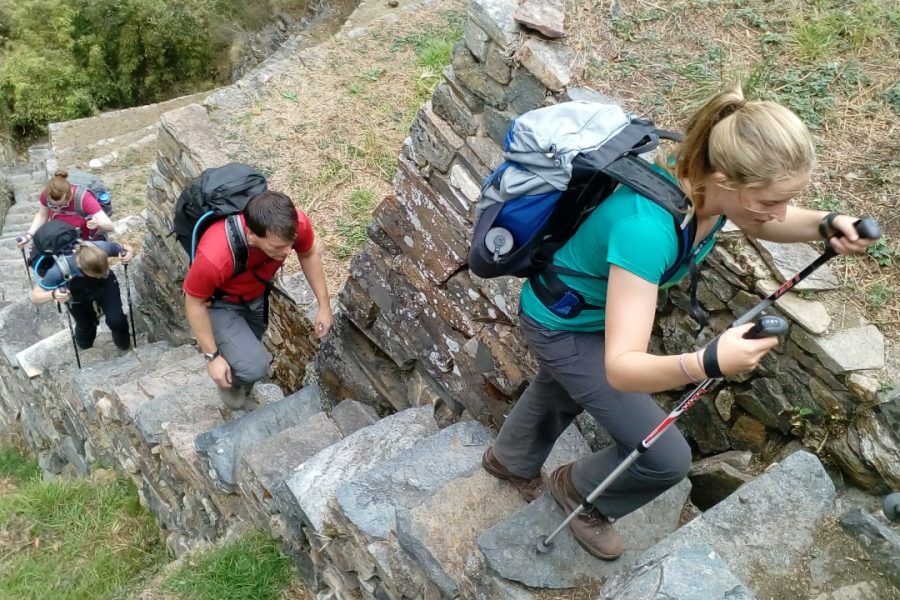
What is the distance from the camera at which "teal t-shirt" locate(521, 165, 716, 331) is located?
7.04 ft

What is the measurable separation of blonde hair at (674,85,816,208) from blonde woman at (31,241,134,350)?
498 cm

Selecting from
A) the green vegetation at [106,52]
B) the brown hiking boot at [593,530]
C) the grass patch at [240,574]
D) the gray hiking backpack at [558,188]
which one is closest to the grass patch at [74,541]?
the grass patch at [240,574]

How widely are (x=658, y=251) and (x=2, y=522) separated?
198 inches

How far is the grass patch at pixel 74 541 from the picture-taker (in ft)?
15.7

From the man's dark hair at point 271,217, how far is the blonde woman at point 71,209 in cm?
286

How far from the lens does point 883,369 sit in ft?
10.5

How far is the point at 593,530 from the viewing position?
297 centimetres

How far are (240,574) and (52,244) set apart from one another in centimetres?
319

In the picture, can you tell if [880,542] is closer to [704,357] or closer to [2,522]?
[704,357]

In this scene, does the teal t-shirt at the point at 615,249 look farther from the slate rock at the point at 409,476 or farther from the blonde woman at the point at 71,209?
the blonde woman at the point at 71,209

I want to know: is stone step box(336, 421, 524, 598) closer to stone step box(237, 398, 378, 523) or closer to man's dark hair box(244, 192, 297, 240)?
stone step box(237, 398, 378, 523)

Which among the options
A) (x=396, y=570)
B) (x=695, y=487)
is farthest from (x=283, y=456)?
(x=695, y=487)

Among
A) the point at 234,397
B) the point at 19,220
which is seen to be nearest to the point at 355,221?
the point at 234,397

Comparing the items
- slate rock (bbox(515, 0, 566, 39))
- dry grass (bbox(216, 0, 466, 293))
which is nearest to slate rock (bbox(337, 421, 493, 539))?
slate rock (bbox(515, 0, 566, 39))
